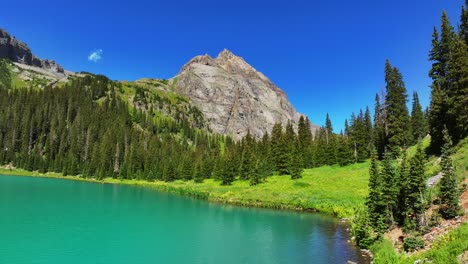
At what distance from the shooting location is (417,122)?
112m

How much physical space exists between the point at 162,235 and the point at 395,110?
62.5m

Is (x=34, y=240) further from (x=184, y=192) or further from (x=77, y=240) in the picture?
(x=184, y=192)

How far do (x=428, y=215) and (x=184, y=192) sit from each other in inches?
2502

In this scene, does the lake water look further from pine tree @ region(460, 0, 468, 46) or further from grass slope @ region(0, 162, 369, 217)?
pine tree @ region(460, 0, 468, 46)

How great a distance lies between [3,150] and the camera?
158500 mm

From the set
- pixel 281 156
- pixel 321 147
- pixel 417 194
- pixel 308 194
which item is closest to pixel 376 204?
pixel 417 194

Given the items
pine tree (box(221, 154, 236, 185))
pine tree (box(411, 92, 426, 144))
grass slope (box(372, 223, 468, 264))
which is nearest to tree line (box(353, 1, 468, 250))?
grass slope (box(372, 223, 468, 264))

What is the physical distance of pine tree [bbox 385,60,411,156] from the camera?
74.1m

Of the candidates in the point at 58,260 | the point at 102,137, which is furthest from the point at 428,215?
the point at 102,137

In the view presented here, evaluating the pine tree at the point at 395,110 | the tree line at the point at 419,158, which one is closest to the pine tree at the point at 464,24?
the tree line at the point at 419,158

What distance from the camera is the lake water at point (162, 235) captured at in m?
28.1

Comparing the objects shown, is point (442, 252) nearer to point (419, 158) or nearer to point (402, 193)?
point (419, 158)

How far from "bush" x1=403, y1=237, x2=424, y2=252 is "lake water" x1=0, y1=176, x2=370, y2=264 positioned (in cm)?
433

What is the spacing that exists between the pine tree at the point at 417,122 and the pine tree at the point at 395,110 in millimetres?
30031
